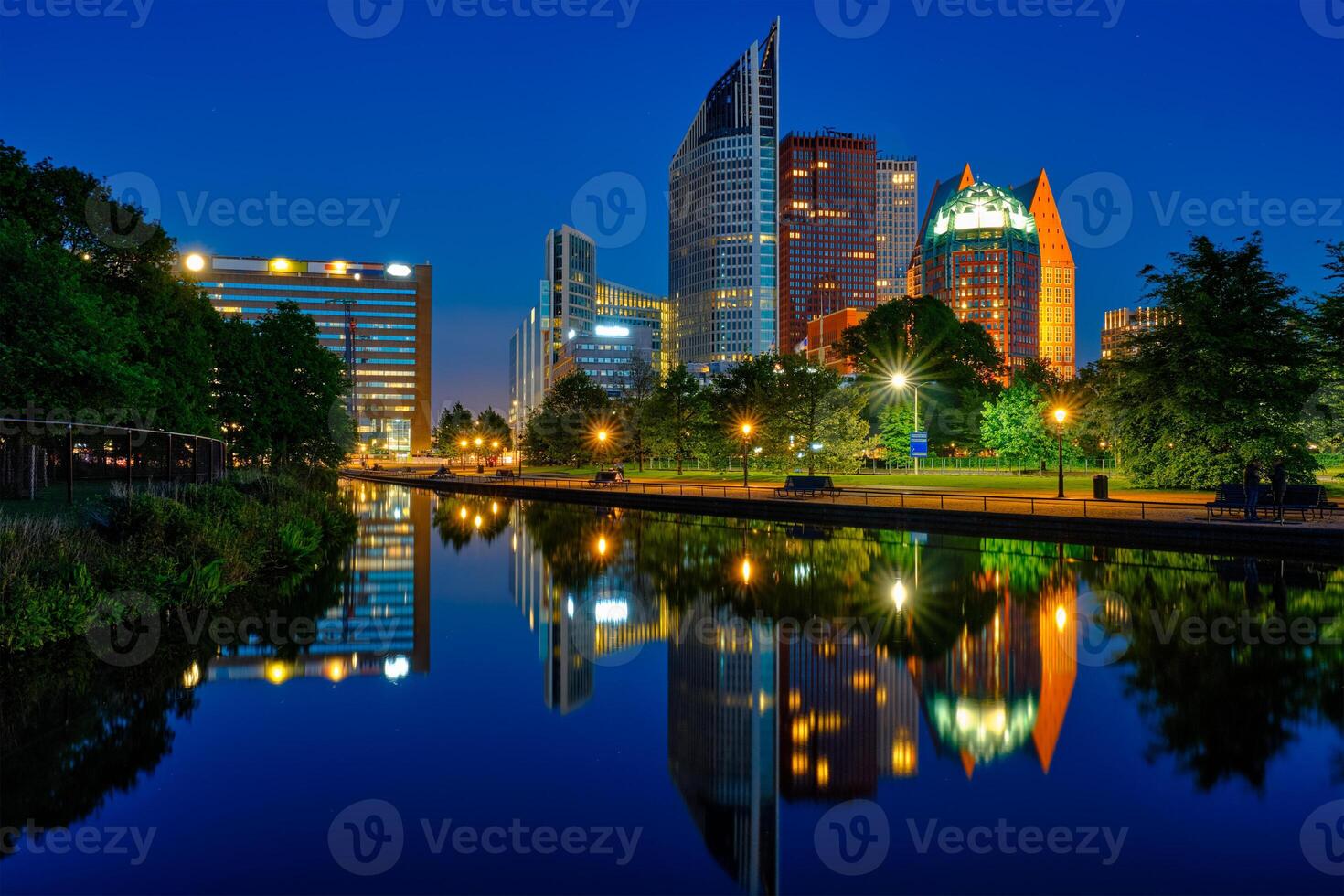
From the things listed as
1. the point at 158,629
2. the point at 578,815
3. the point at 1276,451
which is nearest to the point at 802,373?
the point at 1276,451

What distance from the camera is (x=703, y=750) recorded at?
963cm

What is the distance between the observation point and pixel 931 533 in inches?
1242

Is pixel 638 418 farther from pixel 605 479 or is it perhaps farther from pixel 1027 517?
pixel 1027 517

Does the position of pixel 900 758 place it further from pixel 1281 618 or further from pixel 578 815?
pixel 1281 618

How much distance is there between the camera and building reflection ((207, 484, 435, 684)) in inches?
509

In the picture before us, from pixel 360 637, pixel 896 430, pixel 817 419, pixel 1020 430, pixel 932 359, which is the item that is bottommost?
pixel 360 637

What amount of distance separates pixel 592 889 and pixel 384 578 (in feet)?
57.6

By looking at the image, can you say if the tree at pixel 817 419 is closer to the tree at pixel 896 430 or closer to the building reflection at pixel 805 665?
the tree at pixel 896 430

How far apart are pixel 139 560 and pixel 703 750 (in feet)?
37.0

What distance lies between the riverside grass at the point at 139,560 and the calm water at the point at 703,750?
79 cm

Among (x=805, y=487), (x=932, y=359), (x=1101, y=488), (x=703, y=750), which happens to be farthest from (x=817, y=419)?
(x=703, y=750)

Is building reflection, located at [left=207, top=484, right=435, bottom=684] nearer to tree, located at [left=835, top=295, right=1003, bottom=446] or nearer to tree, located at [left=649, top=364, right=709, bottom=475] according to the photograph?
tree, located at [left=649, top=364, right=709, bottom=475]

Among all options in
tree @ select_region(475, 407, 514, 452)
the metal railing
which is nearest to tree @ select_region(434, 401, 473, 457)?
tree @ select_region(475, 407, 514, 452)

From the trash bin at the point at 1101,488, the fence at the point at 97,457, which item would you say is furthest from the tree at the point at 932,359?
the fence at the point at 97,457
